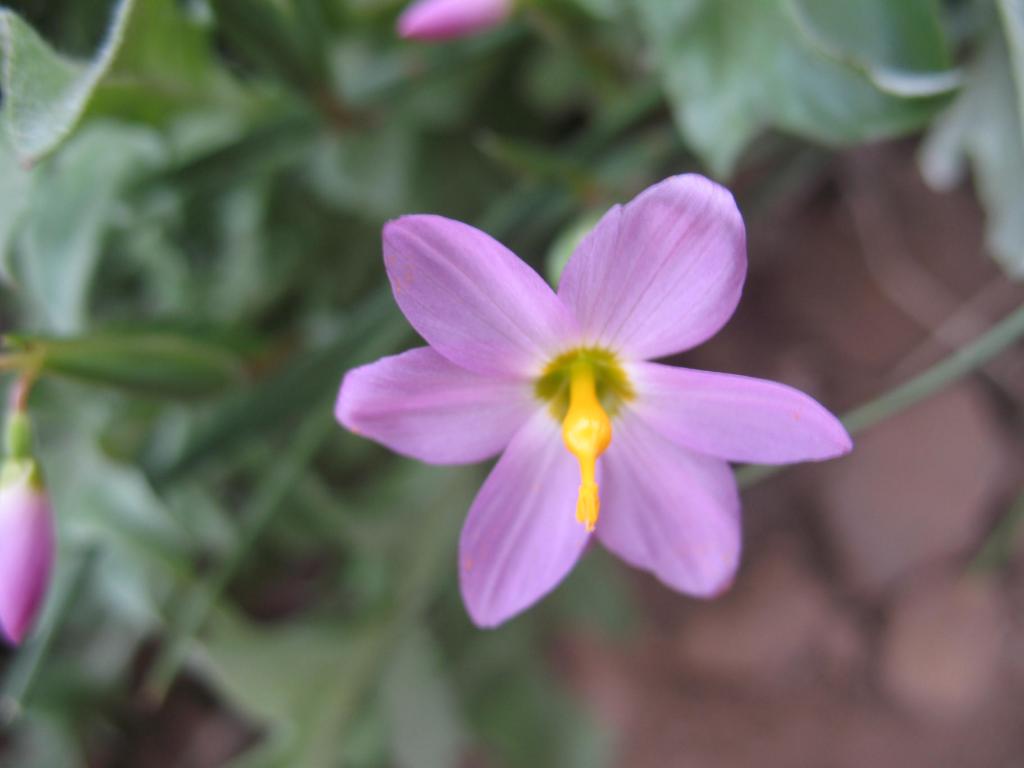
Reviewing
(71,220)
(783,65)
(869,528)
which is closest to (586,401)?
(783,65)

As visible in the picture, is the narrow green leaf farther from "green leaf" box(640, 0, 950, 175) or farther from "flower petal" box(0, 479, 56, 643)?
"flower petal" box(0, 479, 56, 643)

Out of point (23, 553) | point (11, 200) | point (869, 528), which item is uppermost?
point (11, 200)

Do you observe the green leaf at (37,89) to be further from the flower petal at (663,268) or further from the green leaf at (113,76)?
the flower petal at (663,268)

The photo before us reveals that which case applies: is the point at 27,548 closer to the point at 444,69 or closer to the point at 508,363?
the point at 508,363

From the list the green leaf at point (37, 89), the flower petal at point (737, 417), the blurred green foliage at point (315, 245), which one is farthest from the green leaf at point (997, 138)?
the green leaf at point (37, 89)

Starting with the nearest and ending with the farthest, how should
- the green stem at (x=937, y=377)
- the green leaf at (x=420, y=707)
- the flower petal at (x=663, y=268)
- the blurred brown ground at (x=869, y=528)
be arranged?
the flower petal at (x=663, y=268) → the green stem at (x=937, y=377) → the green leaf at (x=420, y=707) → the blurred brown ground at (x=869, y=528)

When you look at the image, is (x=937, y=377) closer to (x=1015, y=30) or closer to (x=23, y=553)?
(x=1015, y=30)

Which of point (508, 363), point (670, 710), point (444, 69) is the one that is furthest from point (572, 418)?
point (670, 710)
